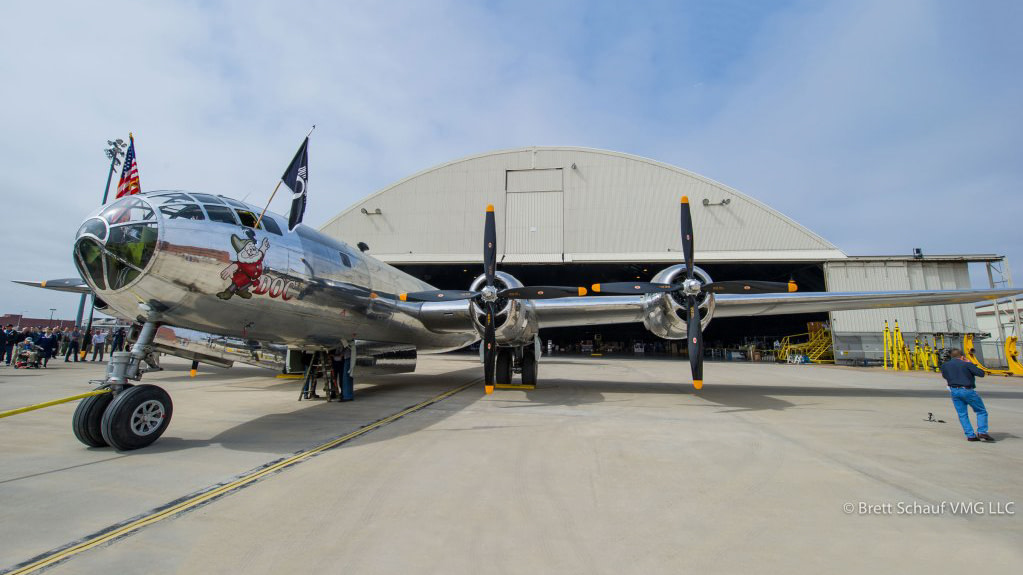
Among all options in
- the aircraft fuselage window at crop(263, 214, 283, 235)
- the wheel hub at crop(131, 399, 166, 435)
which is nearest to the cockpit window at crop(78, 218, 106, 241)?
the aircraft fuselage window at crop(263, 214, 283, 235)

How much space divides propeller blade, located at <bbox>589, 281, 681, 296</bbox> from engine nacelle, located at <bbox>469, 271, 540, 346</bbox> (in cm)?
212

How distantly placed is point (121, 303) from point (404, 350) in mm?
6885

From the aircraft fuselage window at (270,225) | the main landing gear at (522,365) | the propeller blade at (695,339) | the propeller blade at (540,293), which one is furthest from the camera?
the main landing gear at (522,365)

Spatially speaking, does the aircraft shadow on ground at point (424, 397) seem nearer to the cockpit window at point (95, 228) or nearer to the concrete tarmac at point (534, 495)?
the concrete tarmac at point (534, 495)

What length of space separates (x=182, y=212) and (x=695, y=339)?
982 cm

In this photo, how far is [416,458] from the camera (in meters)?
5.29

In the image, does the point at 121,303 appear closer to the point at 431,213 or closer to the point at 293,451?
the point at 293,451

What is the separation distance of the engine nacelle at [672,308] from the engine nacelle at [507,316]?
305 cm

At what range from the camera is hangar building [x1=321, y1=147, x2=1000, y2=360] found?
2717 cm

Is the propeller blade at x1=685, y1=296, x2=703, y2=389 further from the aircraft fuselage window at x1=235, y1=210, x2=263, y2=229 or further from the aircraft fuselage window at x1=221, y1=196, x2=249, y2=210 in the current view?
the aircraft fuselage window at x1=221, y1=196, x2=249, y2=210

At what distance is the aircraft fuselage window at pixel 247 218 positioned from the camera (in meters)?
6.86

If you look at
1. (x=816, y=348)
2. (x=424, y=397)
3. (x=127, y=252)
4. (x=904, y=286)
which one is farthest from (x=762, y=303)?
(x=816, y=348)

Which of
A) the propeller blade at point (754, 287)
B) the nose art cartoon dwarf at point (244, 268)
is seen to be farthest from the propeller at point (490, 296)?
the nose art cartoon dwarf at point (244, 268)

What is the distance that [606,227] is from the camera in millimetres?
28062
